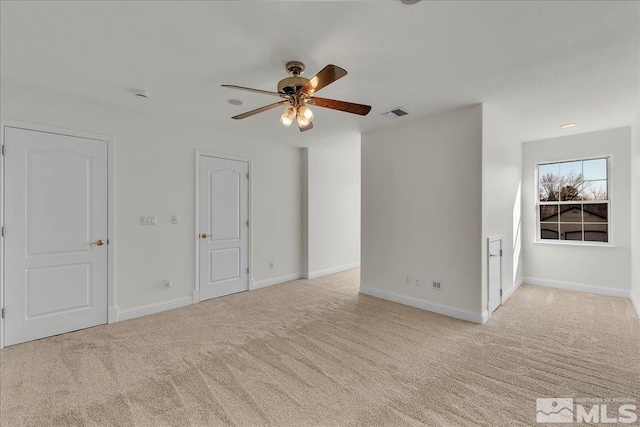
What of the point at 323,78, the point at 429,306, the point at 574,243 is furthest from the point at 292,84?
the point at 574,243

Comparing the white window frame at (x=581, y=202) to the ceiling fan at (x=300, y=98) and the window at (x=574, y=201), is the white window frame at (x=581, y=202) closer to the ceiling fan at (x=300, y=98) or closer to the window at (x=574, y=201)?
the window at (x=574, y=201)

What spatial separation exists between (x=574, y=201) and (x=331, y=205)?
4144 mm

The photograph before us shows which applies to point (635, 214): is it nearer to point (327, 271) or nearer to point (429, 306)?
→ point (429, 306)

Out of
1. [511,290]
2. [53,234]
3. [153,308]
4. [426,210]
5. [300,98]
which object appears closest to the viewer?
[300,98]

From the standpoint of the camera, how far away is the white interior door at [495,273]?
363 centimetres

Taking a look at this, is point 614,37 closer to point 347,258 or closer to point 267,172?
point 267,172

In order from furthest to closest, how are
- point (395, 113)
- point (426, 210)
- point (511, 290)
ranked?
point (511, 290), point (426, 210), point (395, 113)

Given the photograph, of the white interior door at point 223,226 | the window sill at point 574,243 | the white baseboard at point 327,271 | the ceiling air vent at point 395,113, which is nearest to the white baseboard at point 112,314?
the white interior door at point 223,226

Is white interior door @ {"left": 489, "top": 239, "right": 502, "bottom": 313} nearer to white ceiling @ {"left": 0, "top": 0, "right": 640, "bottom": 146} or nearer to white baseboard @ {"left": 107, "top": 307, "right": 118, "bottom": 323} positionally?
white ceiling @ {"left": 0, "top": 0, "right": 640, "bottom": 146}

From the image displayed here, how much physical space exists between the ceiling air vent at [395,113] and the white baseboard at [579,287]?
12.8 feet

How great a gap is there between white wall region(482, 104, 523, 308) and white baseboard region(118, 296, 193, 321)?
3.89 m

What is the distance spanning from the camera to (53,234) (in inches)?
124

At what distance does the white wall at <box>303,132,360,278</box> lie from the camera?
563 cm

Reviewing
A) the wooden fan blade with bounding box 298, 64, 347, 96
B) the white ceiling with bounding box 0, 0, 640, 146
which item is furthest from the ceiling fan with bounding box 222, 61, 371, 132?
the white ceiling with bounding box 0, 0, 640, 146
